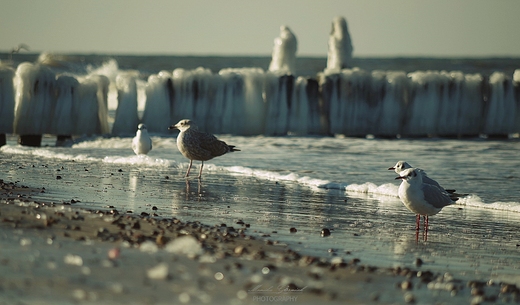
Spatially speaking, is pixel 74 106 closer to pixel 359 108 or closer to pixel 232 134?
pixel 232 134

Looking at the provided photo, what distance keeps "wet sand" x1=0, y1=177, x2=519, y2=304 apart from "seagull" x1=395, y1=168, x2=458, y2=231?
1.63 metres

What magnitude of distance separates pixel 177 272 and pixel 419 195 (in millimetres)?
3302

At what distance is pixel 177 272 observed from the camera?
13.7 ft

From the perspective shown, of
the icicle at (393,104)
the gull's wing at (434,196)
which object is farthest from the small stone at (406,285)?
the icicle at (393,104)

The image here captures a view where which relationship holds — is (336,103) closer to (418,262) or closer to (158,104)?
(158,104)

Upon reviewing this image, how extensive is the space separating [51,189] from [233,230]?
2.81 metres

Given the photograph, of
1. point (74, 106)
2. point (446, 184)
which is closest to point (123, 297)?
point (446, 184)

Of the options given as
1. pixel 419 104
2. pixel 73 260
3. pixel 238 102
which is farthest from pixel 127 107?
pixel 73 260

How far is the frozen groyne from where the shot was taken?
641 inches

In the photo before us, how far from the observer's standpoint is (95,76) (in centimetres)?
1691

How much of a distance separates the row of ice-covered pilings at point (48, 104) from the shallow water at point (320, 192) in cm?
79

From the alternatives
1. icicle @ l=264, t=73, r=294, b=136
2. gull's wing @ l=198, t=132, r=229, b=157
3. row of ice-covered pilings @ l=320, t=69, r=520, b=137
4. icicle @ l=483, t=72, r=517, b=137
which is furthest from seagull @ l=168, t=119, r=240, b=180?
icicle @ l=483, t=72, r=517, b=137

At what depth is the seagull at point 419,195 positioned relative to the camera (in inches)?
271

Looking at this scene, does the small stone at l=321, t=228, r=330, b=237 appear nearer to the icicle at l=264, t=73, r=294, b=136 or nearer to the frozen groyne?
the frozen groyne
